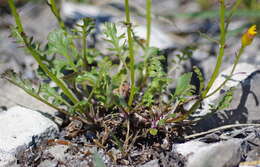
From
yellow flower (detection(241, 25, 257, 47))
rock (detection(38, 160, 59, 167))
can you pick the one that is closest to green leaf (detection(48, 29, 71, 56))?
rock (detection(38, 160, 59, 167))

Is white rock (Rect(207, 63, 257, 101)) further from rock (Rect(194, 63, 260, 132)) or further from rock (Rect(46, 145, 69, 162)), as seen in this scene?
rock (Rect(46, 145, 69, 162))

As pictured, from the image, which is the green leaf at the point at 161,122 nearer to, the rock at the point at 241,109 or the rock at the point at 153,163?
the rock at the point at 153,163

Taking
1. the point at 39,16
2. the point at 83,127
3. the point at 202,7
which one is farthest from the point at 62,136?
the point at 202,7

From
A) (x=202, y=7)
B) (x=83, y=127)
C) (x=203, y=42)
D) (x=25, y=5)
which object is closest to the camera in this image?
(x=83, y=127)

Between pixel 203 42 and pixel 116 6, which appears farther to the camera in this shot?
pixel 116 6

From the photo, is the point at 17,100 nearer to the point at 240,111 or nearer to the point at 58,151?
the point at 58,151

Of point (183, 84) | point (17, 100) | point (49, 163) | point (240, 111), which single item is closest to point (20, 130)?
point (49, 163)

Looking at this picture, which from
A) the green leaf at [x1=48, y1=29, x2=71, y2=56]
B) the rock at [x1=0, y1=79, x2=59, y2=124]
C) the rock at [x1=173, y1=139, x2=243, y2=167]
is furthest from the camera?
the rock at [x1=0, y1=79, x2=59, y2=124]

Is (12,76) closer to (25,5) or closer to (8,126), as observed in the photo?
(8,126)
